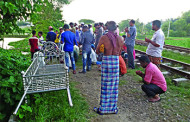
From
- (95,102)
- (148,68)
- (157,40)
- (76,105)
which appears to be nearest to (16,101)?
(76,105)

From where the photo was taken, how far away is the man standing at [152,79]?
4211 millimetres

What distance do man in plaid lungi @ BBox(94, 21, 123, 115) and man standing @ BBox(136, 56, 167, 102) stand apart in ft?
3.37

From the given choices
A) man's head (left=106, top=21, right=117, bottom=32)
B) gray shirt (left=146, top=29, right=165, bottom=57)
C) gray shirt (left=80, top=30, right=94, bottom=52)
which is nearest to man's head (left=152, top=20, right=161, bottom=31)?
gray shirt (left=146, top=29, right=165, bottom=57)

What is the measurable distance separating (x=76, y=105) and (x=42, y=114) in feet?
2.72

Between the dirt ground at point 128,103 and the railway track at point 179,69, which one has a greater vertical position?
the railway track at point 179,69

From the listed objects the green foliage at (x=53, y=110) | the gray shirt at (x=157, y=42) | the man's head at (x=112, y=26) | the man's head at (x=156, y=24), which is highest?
the man's head at (x=156, y=24)

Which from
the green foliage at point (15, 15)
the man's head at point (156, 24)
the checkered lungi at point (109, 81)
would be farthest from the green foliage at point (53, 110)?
the man's head at point (156, 24)

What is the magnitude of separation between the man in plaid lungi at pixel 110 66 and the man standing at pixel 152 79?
1028mm

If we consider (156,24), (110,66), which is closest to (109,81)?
(110,66)

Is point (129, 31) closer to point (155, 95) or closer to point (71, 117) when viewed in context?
point (155, 95)

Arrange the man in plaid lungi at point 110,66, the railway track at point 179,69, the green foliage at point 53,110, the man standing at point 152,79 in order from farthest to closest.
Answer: the railway track at point 179,69 < the man standing at point 152,79 < the man in plaid lungi at point 110,66 < the green foliage at point 53,110

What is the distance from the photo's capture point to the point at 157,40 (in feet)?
16.9

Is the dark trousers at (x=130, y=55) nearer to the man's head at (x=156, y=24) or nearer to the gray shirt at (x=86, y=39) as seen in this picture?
the gray shirt at (x=86, y=39)

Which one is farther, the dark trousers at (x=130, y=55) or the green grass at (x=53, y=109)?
the dark trousers at (x=130, y=55)
